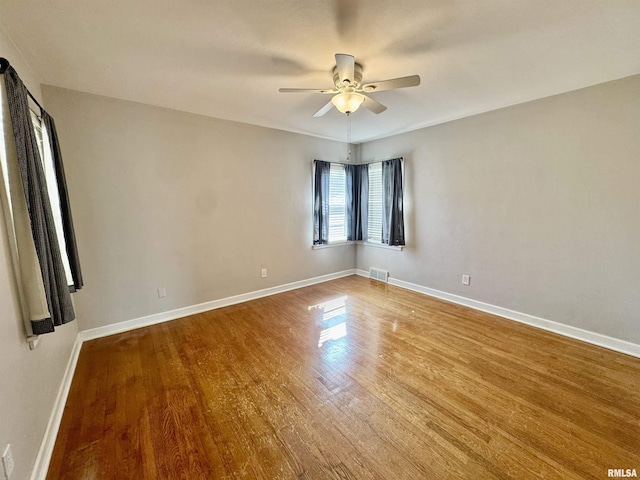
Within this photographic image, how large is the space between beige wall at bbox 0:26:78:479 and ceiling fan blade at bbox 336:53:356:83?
2062 millimetres

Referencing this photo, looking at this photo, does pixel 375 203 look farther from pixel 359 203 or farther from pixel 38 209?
pixel 38 209

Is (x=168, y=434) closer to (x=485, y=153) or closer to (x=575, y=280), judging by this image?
(x=575, y=280)

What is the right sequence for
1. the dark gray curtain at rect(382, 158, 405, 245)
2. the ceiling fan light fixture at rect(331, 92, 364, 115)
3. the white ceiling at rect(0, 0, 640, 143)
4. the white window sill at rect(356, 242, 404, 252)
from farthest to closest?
1. the white window sill at rect(356, 242, 404, 252)
2. the dark gray curtain at rect(382, 158, 405, 245)
3. the ceiling fan light fixture at rect(331, 92, 364, 115)
4. the white ceiling at rect(0, 0, 640, 143)

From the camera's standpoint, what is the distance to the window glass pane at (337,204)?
4668mm

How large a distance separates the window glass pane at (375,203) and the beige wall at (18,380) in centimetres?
416

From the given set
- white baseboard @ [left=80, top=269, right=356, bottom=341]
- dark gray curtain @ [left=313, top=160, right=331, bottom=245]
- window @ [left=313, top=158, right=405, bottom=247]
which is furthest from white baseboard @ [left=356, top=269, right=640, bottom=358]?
white baseboard @ [left=80, top=269, right=356, bottom=341]

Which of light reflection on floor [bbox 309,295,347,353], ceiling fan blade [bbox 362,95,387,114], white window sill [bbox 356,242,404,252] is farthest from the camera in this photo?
white window sill [bbox 356,242,404,252]

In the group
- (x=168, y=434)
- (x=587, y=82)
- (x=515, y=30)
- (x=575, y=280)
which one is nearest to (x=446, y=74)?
(x=515, y=30)

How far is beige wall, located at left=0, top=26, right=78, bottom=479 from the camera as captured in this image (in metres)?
1.19

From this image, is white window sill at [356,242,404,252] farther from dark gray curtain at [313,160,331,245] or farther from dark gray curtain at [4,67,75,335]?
dark gray curtain at [4,67,75,335]

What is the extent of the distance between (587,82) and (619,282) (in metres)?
1.88

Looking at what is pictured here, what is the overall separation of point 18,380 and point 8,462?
0.36m

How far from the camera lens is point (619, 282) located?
2.50 metres

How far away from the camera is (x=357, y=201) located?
492 cm
